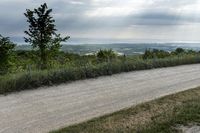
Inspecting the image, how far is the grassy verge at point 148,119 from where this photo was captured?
7.90m

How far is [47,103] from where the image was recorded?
11.0 metres

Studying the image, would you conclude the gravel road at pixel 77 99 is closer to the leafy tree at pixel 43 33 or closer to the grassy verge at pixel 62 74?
the grassy verge at pixel 62 74

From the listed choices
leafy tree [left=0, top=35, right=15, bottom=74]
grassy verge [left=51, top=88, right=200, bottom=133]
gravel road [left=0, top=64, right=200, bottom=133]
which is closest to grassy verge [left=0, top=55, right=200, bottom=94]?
gravel road [left=0, top=64, right=200, bottom=133]

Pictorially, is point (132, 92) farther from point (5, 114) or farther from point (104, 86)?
point (5, 114)

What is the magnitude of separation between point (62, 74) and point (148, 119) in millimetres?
6880

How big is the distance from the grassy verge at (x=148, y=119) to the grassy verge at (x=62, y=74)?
4.74 meters

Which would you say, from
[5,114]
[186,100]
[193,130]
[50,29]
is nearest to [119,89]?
[186,100]

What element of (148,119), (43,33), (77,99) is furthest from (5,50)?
(148,119)

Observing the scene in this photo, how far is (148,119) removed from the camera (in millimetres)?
8844

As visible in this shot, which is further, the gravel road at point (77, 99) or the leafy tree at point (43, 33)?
the leafy tree at point (43, 33)

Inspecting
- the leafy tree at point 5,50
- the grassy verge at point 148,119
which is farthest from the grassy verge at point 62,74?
the leafy tree at point 5,50

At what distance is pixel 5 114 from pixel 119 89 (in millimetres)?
5078

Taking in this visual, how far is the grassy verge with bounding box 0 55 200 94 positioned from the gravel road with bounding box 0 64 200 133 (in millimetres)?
522

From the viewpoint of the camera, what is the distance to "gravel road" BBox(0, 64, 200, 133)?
895 cm
